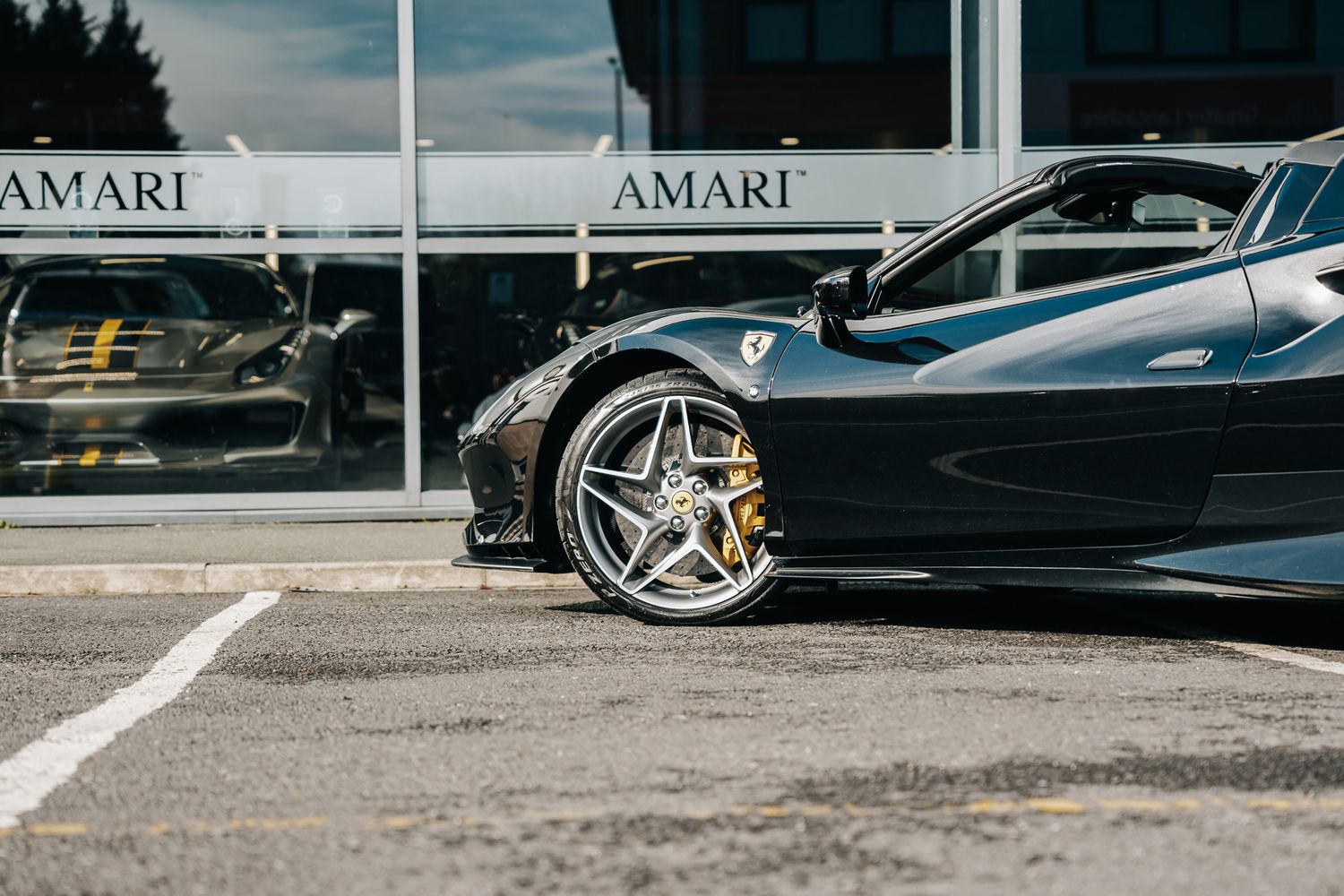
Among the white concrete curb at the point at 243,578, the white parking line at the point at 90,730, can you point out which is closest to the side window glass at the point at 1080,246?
the white concrete curb at the point at 243,578

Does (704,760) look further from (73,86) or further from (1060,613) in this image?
(73,86)

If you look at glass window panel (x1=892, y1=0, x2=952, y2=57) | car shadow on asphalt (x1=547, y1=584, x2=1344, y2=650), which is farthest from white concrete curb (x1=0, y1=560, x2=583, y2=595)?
glass window panel (x1=892, y1=0, x2=952, y2=57)

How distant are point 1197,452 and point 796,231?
506 centimetres

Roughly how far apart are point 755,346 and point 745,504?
0.49m

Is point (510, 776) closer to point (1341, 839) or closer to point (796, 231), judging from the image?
point (1341, 839)

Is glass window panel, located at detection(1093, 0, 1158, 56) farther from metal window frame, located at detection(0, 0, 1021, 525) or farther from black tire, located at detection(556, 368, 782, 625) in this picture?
black tire, located at detection(556, 368, 782, 625)

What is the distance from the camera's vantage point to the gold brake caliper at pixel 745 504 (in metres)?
4.86

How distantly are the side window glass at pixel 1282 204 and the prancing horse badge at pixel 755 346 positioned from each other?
134 centimetres

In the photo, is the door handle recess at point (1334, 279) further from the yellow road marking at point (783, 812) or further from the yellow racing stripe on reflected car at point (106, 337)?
the yellow racing stripe on reflected car at point (106, 337)

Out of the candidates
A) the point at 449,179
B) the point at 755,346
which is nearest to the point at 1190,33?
the point at 449,179

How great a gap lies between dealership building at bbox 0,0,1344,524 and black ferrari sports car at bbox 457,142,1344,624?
3.75 meters

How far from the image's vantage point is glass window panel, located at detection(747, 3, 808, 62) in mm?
9109

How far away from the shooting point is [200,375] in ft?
29.1

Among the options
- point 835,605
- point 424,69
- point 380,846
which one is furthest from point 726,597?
point 424,69
